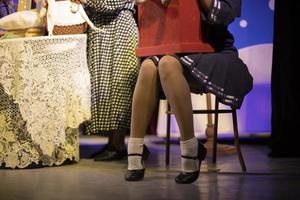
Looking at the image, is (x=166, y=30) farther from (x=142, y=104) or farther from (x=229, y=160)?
(x=229, y=160)

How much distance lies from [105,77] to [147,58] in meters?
0.62

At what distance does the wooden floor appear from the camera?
2.08 m

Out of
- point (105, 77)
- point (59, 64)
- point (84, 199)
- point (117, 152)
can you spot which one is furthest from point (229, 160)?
point (84, 199)

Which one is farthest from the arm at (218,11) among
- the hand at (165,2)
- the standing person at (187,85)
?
the hand at (165,2)

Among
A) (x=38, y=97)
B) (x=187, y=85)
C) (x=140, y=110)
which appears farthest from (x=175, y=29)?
(x=38, y=97)

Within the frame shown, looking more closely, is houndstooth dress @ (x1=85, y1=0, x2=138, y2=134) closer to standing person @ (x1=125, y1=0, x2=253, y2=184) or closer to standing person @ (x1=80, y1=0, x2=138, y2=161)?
standing person @ (x1=80, y1=0, x2=138, y2=161)

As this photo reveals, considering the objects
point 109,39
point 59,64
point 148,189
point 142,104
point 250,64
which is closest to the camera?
point 148,189

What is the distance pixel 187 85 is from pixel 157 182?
1.45 feet

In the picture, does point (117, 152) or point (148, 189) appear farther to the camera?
point (117, 152)

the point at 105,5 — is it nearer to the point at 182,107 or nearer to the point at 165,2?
the point at 165,2

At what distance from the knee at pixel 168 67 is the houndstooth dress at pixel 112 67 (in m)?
0.68

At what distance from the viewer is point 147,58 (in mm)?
2469

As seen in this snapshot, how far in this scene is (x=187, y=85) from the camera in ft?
7.74

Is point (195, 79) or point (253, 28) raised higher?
point (253, 28)
